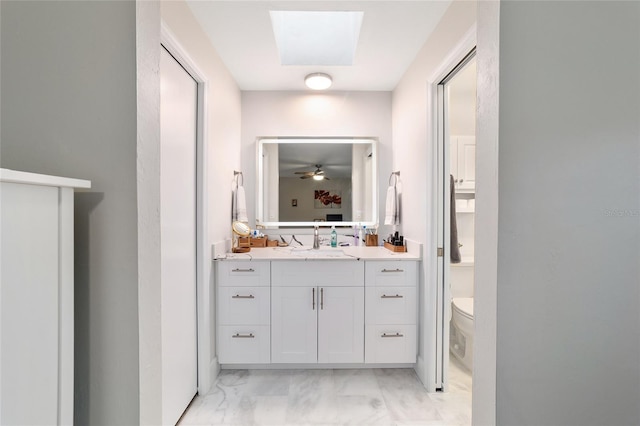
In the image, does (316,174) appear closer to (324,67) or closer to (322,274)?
(324,67)

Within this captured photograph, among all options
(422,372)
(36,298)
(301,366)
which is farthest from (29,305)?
(422,372)

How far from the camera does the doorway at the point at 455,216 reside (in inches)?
74.0

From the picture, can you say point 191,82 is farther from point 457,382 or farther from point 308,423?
point 457,382

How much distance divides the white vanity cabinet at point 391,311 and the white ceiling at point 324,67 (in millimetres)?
1544

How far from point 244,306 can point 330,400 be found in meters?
0.86

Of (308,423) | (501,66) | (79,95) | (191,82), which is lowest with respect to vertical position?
(308,423)

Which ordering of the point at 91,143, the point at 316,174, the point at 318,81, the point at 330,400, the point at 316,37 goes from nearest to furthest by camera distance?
the point at 91,143 → the point at 330,400 → the point at 316,37 → the point at 318,81 → the point at 316,174

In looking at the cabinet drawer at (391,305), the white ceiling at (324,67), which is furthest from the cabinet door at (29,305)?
the cabinet drawer at (391,305)

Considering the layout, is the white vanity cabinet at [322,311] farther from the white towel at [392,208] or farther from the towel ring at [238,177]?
the towel ring at [238,177]

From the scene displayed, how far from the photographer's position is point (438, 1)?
5.13 feet

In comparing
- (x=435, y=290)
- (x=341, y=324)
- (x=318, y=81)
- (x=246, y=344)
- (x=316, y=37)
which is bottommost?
(x=246, y=344)

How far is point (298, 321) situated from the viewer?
6.84 feet

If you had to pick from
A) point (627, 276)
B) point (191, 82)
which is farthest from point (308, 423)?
point (191, 82)

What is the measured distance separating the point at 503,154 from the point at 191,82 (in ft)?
5.92
